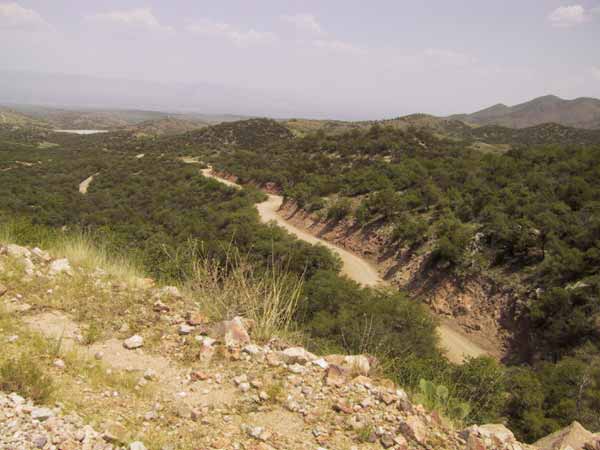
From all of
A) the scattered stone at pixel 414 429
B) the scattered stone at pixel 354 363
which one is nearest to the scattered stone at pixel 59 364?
the scattered stone at pixel 354 363

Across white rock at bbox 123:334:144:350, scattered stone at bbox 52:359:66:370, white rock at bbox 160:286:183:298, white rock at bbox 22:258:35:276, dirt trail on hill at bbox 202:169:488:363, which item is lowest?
dirt trail on hill at bbox 202:169:488:363

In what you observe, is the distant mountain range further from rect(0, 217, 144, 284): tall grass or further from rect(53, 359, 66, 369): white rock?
rect(53, 359, 66, 369): white rock

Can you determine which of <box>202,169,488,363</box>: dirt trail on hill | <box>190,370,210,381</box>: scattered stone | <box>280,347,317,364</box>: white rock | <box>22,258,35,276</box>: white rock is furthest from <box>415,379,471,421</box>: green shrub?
<box>202,169,488,363</box>: dirt trail on hill

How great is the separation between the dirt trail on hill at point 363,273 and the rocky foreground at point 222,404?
10803 millimetres

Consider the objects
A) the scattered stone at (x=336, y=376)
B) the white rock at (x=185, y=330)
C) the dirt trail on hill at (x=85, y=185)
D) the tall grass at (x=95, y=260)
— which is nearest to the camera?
the scattered stone at (x=336, y=376)

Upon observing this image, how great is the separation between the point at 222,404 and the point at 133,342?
4.36 feet

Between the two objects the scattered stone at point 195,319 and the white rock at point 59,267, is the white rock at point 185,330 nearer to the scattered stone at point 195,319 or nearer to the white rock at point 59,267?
the scattered stone at point 195,319

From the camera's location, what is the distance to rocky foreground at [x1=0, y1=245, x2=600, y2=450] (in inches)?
91.5

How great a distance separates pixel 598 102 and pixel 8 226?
227m

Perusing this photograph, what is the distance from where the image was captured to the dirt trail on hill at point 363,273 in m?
13.7

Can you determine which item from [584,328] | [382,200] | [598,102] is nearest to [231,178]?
[382,200]

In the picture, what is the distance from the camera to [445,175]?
2675cm

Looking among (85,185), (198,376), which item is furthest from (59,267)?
(85,185)

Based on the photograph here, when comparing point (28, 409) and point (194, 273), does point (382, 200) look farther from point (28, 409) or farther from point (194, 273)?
point (28, 409)
